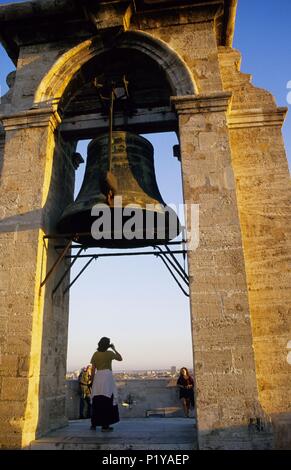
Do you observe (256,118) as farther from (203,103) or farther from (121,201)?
(121,201)

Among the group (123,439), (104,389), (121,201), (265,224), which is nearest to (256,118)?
(265,224)

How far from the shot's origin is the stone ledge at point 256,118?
5117mm

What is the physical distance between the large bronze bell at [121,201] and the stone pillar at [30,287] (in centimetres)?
46

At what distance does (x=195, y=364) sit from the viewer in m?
3.81

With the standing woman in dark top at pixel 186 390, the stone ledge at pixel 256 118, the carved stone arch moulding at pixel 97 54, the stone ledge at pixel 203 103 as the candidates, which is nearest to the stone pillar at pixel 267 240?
the stone ledge at pixel 256 118

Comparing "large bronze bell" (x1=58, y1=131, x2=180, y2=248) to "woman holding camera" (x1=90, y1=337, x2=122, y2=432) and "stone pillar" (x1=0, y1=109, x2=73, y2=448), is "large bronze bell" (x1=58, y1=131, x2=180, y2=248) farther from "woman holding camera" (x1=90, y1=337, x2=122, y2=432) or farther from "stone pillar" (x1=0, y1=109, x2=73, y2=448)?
"woman holding camera" (x1=90, y1=337, x2=122, y2=432)

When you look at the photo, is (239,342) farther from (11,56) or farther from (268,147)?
(11,56)

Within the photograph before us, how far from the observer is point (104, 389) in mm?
4688

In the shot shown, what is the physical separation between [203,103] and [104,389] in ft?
12.6

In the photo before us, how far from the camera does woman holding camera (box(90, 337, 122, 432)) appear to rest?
4.57 metres

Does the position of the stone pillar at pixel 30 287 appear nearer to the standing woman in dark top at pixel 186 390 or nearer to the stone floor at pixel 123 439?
the stone floor at pixel 123 439

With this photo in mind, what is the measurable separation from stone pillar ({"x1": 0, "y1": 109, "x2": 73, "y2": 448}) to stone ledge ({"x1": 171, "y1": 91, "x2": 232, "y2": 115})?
1762mm

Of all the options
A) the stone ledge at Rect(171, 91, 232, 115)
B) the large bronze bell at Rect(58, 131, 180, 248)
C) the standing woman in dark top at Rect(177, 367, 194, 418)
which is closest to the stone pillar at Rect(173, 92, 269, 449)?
the stone ledge at Rect(171, 91, 232, 115)

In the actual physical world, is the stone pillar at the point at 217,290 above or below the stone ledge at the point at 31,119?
below
